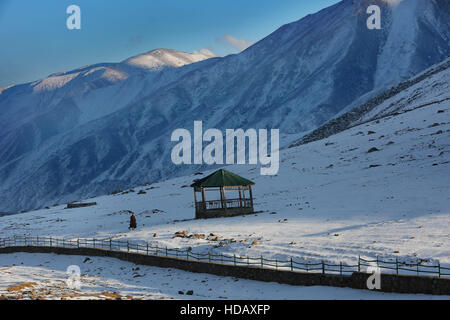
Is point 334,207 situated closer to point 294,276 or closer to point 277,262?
point 277,262

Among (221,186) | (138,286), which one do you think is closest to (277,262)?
(138,286)

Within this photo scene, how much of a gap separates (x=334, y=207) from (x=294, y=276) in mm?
15862

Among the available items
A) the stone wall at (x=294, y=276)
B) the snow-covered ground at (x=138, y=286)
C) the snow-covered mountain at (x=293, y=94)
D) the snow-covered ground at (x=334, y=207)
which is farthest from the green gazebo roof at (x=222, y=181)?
the snow-covered mountain at (x=293, y=94)

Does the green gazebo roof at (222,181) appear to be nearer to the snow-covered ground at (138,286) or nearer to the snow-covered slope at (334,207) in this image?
the snow-covered slope at (334,207)

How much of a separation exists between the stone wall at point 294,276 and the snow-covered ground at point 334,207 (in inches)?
84.3

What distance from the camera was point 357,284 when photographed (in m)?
17.5

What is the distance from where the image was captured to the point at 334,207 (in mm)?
34344

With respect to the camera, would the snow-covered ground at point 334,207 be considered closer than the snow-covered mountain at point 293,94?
Yes

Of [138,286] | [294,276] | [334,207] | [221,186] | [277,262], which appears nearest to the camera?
[294,276]

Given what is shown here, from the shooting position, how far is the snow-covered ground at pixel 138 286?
1780 cm

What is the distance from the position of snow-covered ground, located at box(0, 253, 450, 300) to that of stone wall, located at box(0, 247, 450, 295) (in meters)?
0.29
